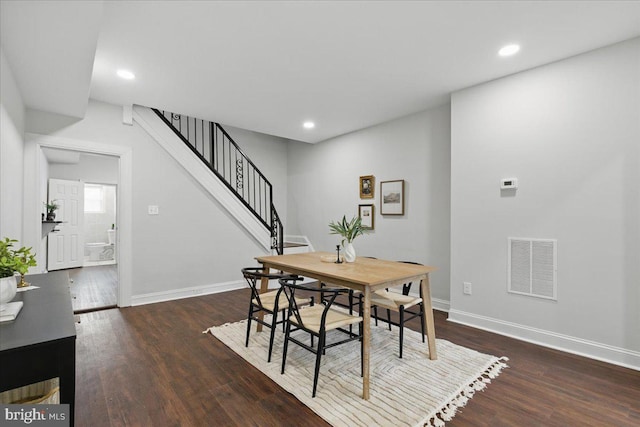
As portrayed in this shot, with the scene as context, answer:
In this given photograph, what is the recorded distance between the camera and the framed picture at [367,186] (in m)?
4.97

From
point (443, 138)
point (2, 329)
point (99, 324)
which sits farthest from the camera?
point (443, 138)

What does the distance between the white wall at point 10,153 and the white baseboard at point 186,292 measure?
1517mm

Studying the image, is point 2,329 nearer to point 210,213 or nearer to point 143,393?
point 143,393

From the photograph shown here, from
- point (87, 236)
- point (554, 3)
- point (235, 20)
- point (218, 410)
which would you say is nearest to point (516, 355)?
point (218, 410)

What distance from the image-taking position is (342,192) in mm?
5516

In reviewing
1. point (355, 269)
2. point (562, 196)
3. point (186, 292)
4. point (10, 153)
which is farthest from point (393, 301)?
point (10, 153)

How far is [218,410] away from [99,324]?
2335mm

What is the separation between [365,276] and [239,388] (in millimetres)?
1191

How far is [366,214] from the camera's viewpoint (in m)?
5.04

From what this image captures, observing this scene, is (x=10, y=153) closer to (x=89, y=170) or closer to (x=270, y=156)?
(x=270, y=156)

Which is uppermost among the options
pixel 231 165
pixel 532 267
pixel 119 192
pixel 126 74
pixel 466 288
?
pixel 126 74

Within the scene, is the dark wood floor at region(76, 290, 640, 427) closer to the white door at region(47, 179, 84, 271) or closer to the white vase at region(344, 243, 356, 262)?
the white vase at region(344, 243, 356, 262)

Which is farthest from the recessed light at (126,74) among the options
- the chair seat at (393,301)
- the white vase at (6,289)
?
the chair seat at (393,301)

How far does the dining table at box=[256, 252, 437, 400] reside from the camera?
2.12m
